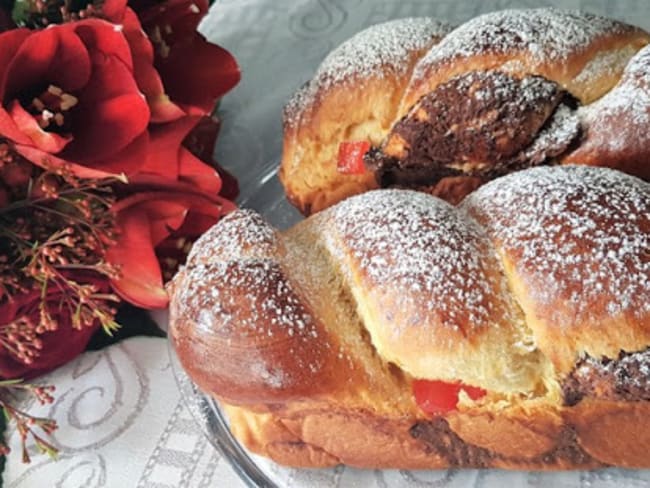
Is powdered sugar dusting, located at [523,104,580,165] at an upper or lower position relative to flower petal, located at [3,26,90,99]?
lower

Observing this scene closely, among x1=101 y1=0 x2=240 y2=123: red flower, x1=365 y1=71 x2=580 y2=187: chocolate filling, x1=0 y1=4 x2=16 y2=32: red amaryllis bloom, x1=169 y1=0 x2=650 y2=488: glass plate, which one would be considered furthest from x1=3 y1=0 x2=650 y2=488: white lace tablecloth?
x1=0 y1=4 x2=16 y2=32: red amaryllis bloom

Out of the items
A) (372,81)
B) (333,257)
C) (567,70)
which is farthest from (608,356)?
(372,81)

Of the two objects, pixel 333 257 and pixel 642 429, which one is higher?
pixel 333 257

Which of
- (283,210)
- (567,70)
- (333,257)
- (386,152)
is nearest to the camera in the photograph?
(333,257)

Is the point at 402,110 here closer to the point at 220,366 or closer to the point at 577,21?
the point at 577,21

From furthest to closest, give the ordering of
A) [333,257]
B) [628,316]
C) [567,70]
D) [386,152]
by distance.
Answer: [386,152]
[567,70]
[333,257]
[628,316]

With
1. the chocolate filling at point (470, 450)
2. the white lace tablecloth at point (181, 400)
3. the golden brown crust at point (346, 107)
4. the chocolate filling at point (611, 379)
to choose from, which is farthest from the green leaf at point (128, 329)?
the chocolate filling at point (611, 379)

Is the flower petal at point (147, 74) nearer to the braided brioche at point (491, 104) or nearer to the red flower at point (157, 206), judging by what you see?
the red flower at point (157, 206)

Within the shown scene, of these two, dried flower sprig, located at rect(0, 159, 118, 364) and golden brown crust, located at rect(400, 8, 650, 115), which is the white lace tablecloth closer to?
dried flower sprig, located at rect(0, 159, 118, 364)
